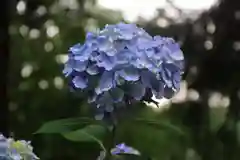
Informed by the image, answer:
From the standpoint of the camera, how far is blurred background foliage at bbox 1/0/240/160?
2.41m

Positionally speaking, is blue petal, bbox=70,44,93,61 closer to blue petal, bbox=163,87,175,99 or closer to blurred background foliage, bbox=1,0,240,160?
blue petal, bbox=163,87,175,99

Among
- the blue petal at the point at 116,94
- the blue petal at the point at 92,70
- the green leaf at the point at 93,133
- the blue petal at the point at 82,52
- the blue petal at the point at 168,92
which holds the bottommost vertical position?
the green leaf at the point at 93,133

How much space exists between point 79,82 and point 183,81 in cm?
154

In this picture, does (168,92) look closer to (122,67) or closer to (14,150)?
(122,67)

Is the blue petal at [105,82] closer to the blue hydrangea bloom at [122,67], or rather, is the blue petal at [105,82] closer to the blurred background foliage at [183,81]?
the blue hydrangea bloom at [122,67]

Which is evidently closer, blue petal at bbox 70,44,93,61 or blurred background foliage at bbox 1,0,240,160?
blue petal at bbox 70,44,93,61

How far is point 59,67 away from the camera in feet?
8.74

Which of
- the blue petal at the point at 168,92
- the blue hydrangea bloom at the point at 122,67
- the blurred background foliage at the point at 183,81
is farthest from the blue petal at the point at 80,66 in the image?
the blurred background foliage at the point at 183,81

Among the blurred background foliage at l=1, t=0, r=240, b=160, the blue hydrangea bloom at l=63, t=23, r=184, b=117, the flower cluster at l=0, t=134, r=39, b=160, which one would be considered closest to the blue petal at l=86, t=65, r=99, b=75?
the blue hydrangea bloom at l=63, t=23, r=184, b=117

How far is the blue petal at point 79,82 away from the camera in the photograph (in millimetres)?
Result: 877

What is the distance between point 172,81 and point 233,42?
164cm

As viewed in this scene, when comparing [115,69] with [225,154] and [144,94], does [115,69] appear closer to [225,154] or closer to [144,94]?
[144,94]

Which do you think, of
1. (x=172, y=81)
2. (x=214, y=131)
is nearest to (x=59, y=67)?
(x=214, y=131)

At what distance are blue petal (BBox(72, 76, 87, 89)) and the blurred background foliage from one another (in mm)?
1358
